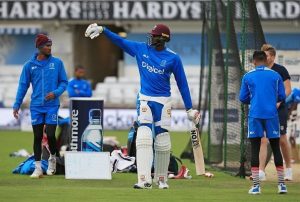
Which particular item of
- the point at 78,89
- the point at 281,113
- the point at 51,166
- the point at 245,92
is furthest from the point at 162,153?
the point at 78,89

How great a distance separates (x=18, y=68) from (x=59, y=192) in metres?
32.6

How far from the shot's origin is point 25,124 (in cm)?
3528

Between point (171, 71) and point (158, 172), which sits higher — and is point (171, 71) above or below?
above

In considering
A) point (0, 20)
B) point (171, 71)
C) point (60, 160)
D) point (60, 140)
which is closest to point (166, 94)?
point (171, 71)

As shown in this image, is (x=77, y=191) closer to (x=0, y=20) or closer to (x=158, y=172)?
(x=158, y=172)

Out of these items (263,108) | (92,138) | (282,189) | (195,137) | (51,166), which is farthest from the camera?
(92,138)

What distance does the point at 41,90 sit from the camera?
668 inches

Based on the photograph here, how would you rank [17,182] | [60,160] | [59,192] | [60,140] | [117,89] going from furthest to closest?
[117,89] < [60,140] < [60,160] < [17,182] < [59,192]

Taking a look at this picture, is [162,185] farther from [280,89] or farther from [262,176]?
[262,176]

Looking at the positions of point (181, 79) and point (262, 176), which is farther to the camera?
point (262, 176)

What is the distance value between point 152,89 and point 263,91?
149cm

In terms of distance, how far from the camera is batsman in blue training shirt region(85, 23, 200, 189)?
14.4 meters

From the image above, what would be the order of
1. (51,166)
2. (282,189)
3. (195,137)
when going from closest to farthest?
(282,189) → (195,137) → (51,166)

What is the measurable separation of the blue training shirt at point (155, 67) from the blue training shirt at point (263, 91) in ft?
3.00
